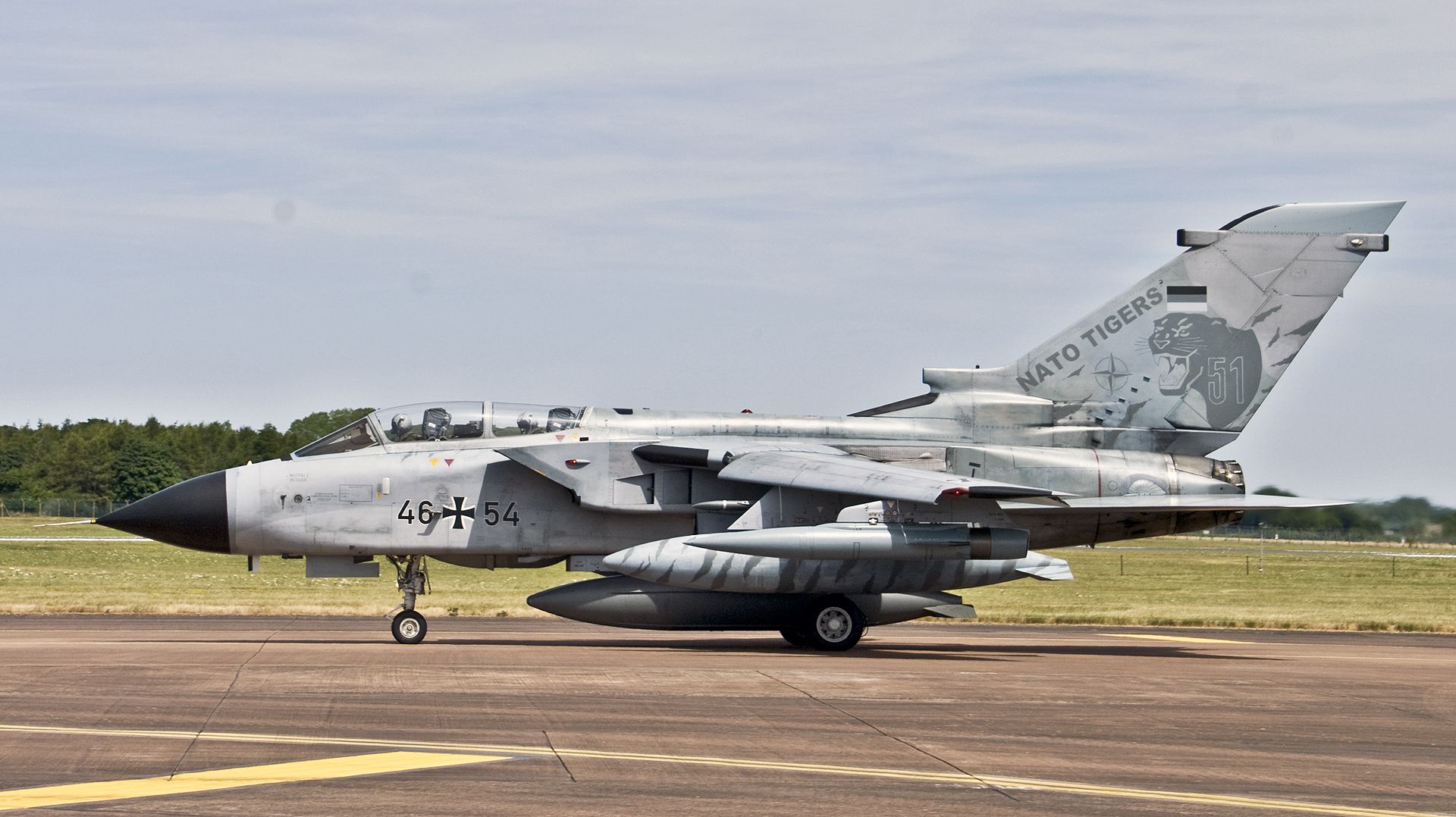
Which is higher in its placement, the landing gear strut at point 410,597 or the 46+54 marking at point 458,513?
the 46+54 marking at point 458,513

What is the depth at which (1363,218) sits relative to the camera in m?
20.4

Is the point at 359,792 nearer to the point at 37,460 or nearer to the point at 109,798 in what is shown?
the point at 109,798

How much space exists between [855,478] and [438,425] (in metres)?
5.63

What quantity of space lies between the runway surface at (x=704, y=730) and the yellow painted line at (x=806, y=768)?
0.03 m

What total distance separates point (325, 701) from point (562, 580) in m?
26.8

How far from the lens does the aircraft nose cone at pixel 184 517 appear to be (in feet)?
60.1

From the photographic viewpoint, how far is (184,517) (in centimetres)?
1838

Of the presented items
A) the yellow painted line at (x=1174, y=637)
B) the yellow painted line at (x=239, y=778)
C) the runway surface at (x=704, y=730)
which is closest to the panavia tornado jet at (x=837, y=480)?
the runway surface at (x=704, y=730)

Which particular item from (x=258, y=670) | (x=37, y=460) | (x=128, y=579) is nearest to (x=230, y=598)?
(x=128, y=579)

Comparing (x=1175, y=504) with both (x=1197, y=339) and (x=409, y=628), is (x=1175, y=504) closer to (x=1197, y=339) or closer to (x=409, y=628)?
(x=1197, y=339)

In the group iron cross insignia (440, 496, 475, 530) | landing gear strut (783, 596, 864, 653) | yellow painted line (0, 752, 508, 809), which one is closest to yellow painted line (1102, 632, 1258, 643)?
landing gear strut (783, 596, 864, 653)

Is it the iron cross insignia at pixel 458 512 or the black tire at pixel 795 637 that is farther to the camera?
the black tire at pixel 795 637

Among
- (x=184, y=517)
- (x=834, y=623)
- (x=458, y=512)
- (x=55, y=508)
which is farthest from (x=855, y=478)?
(x=55, y=508)

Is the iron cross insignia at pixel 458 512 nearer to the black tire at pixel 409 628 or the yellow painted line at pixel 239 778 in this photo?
the black tire at pixel 409 628
